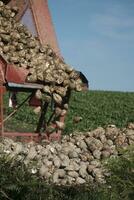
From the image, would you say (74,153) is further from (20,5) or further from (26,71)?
(20,5)

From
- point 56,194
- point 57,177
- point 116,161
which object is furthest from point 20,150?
point 116,161

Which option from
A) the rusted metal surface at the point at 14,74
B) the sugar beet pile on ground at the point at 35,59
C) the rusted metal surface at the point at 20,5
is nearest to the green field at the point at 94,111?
the rusted metal surface at the point at 20,5

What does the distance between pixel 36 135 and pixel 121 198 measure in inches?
206

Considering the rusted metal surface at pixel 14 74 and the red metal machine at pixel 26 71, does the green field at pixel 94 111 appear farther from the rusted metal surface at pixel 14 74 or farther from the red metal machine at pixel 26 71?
the rusted metal surface at pixel 14 74

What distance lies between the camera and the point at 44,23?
10664mm

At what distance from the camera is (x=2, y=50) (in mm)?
9516

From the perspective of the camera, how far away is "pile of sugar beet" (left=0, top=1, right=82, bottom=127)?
31.0 ft

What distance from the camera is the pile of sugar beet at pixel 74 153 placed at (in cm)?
844

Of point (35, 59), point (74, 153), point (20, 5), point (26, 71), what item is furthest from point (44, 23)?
point (74, 153)

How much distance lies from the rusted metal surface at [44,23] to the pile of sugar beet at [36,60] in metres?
0.23

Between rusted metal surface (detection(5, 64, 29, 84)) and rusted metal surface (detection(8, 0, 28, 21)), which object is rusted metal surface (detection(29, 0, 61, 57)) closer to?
rusted metal surface (detection(8, 0, 28, 21))

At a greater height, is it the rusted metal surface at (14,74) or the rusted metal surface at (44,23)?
the rusted metal surface at (44,23)

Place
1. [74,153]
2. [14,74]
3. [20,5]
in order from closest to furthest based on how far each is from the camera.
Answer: [14,74], [74,153], [20,5]

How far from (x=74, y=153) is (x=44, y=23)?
2.47 meters
